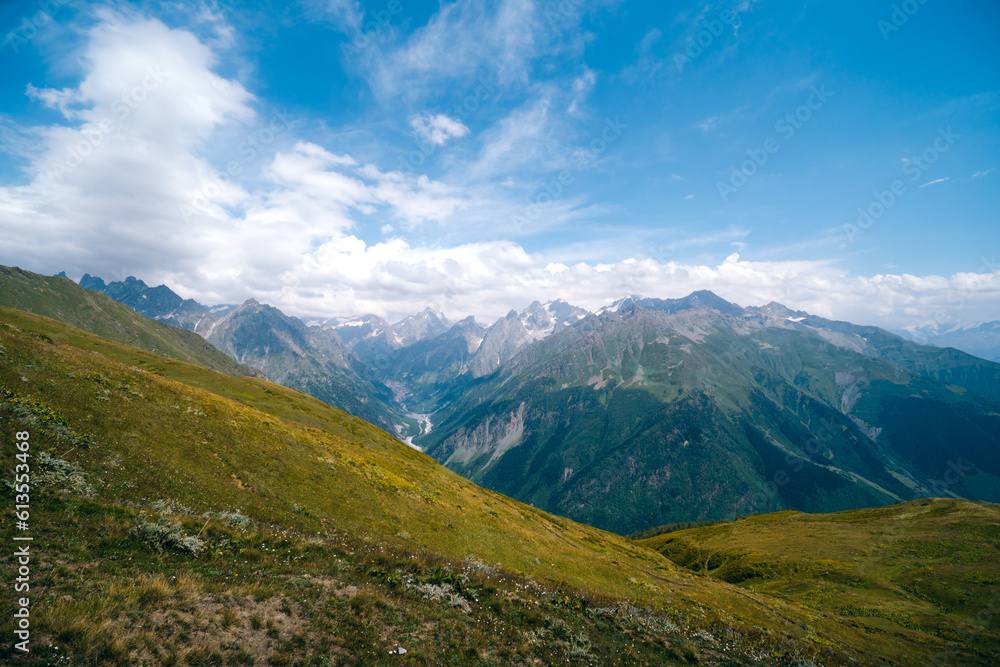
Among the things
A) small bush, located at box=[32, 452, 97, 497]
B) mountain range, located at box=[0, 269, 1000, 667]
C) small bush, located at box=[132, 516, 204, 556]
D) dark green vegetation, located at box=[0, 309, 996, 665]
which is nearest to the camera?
dark green vegetation, located at box=[0, 309, 996, 665]

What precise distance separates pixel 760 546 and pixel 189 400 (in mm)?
105317

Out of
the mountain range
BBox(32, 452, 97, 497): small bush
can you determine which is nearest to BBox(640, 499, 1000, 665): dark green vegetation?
the mountain range

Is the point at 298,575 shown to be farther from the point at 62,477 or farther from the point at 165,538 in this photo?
the point at 62,477

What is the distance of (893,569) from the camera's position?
55.5m

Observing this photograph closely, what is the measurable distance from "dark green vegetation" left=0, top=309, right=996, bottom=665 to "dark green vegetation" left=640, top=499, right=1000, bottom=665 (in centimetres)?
530

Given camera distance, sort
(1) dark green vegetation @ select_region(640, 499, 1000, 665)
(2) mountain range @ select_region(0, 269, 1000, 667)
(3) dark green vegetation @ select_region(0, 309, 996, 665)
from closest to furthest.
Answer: (3) dark green vegetation @ select_region(0, 309, 996, 665) → (2) mountain range @ select_region(0, 269, 1000, 667) → (1) dark green vegetation @ select_region(640, 499, 1000, 665)

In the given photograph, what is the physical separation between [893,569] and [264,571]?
8455 cm

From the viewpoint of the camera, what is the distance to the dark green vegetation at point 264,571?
10961 mm

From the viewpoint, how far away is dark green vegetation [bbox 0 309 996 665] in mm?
10961

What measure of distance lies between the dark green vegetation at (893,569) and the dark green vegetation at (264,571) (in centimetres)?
530

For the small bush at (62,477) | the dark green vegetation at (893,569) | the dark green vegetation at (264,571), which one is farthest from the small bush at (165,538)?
the dark green vegetation at (893,569)

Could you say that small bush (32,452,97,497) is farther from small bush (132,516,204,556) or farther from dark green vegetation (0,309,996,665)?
small bush (132,516,204,556)

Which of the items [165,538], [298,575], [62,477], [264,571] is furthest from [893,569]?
[62,477]

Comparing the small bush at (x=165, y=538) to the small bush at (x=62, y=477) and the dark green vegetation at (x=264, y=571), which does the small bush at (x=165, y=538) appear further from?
the small bush at (x=62, y=477)
